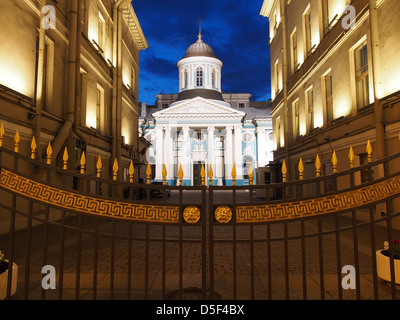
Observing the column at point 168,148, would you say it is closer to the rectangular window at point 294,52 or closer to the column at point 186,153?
the column at point 186,153

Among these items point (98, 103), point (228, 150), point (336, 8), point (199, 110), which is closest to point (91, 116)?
point (98, 103)

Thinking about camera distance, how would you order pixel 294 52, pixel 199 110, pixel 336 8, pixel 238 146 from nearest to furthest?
1. pixel 336 8
2. pixel 294 52
3. pixel 199 110
4. pixel 238 146

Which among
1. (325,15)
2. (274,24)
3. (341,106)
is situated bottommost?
(341,106)

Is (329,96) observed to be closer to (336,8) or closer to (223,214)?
(336,8)

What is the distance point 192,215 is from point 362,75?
10.6 meters

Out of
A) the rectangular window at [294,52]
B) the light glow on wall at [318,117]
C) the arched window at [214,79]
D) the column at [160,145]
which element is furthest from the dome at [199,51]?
the light glow on wall at [318,117]

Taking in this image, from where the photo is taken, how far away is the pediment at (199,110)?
40812 mm

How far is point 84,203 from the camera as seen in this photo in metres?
3.31

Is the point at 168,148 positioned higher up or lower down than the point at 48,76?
higher up

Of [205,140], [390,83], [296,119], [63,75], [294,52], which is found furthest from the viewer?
[205,140]

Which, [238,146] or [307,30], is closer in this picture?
[307,30]

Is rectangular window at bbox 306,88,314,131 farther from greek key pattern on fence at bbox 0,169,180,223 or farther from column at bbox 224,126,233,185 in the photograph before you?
column at bbox 224,126,233,185
